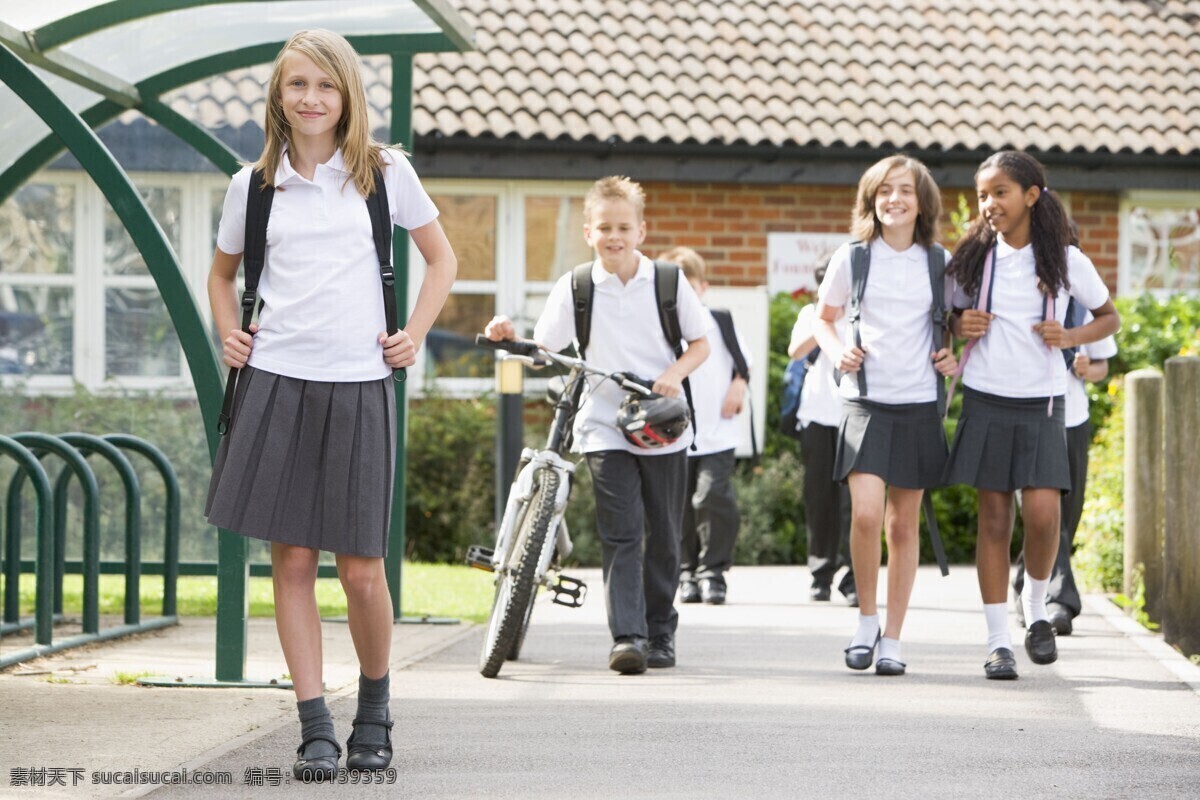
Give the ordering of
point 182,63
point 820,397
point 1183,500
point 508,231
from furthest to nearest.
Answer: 1. point 508,231
2. point 820,397
3. point 182,63
4. point 1183,500

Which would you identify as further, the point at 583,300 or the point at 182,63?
the point at 182,63

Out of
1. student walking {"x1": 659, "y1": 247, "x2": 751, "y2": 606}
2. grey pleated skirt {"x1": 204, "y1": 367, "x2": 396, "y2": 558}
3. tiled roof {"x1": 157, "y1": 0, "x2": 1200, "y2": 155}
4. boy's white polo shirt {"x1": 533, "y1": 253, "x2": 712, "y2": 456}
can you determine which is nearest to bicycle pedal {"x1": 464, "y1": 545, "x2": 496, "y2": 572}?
boy's white polo shirt {"x1": 533, "y1": 253, "x2": 712, "y2": 456}

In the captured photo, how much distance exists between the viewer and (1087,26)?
16.0 m

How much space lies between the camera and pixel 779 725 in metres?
5.50

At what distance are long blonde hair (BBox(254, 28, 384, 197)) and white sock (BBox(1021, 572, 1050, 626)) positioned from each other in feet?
10.7

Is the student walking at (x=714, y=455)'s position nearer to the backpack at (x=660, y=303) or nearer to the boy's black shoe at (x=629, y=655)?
the backpack at (x=660, y=303)

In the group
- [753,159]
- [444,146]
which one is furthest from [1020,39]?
[444,146]

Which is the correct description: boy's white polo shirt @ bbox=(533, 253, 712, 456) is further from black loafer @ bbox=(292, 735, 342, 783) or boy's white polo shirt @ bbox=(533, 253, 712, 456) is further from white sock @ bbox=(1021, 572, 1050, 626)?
black loafer @ bbox=(292, 735, 342, 783)

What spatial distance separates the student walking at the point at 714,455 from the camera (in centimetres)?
942

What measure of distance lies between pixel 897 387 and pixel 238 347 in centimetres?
285

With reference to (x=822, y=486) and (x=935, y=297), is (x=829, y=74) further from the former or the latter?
(x=935, y=297)

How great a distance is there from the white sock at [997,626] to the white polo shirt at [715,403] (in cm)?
292

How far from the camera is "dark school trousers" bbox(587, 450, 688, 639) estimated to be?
21.8ft

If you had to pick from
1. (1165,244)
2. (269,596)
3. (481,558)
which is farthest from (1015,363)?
(1165,244)
